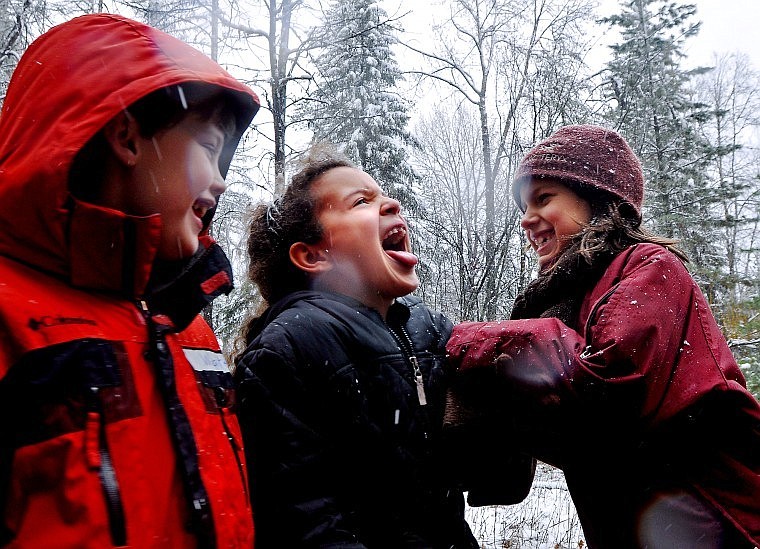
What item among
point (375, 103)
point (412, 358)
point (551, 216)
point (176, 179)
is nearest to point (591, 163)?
point (551, 216)

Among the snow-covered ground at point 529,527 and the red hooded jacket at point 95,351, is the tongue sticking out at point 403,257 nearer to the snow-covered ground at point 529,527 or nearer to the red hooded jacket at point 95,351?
the red hooded jacket at point 95,351

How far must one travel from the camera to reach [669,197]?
1844cm

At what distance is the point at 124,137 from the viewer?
4.56 ft

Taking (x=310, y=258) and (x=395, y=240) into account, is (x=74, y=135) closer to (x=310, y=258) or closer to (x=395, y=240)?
(x=310, y=258)

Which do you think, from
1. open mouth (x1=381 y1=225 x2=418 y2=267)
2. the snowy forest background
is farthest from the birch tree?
open mouth (x1=381 y1=225 x2=418 y2=267)

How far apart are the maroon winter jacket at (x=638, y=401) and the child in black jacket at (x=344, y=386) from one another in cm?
31

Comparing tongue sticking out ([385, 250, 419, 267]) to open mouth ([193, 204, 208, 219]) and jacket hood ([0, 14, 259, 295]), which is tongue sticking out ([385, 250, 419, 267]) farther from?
jacket hood ([0, 14, 259, 295])

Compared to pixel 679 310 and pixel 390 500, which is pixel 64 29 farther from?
pixel 679 310

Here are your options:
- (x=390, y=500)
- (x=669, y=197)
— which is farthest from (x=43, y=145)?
(x=669, y=197)

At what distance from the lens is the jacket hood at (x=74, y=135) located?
118 centimetres

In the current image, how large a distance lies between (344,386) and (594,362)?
0.85 m

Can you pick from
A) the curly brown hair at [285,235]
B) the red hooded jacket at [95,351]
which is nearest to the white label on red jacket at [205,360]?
the red hooded jacket at [95,351]

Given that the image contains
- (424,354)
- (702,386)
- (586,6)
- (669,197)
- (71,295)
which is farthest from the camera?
(669,197)

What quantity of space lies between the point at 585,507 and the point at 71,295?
1.99 m
